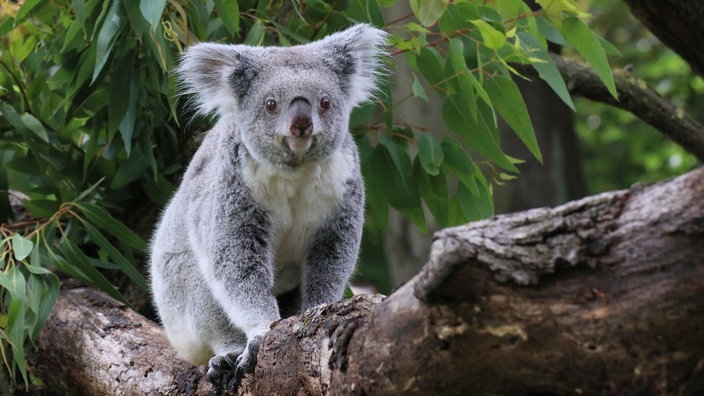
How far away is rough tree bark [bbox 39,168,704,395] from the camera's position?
211cm

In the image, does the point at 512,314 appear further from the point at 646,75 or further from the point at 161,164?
the point at 646,75

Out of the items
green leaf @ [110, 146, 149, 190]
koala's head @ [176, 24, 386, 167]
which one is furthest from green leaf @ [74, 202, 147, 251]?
koala's head @ [176, 24, 386, 167]

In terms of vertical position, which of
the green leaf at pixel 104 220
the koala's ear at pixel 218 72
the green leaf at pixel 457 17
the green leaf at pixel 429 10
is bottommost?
the green leaf at pixel 104 220

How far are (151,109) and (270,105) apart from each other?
1.58 meters

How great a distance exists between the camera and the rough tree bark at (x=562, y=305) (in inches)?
82.9

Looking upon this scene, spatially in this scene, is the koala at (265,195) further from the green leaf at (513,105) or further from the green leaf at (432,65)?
the green leaf at (513,105)

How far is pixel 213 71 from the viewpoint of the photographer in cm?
446

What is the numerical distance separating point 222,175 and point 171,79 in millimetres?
826

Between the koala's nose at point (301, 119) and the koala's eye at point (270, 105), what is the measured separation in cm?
13

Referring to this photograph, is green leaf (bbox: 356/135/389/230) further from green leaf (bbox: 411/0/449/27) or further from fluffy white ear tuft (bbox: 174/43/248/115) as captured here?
green leaf (bbox: 411/0/449/27)

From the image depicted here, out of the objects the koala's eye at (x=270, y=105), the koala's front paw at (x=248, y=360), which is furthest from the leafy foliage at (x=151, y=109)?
the koala's front paw at (x=248, y=360)

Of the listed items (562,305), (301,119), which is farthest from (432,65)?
(562,305)

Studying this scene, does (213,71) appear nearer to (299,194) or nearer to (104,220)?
(299,194)

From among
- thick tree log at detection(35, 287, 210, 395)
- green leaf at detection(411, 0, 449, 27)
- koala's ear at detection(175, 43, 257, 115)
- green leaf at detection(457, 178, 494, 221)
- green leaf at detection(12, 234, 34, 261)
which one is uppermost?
green leaf at detection(411, 0, 449, 27)
